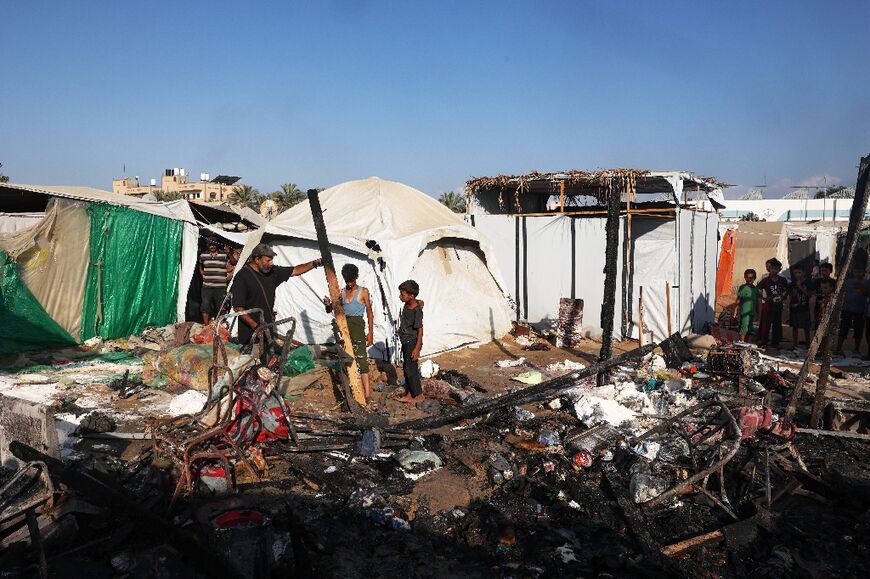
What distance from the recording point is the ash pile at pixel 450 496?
12.2 feet

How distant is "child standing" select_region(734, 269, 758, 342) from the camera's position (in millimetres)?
10727

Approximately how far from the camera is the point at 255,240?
1116 cm

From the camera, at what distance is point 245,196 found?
38000 millimetres

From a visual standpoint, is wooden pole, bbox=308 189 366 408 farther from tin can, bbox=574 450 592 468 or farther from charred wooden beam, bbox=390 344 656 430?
tin can, bbox=574 450 592 468

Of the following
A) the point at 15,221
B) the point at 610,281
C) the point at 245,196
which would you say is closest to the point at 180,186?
the point at 245,196

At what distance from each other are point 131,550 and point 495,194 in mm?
11276

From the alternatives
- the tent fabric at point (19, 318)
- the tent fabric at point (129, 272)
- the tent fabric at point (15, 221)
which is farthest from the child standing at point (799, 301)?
the tent fabric at point (15, 221)

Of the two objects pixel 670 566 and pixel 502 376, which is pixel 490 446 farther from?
pixel 502 376

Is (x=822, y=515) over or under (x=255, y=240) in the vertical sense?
under

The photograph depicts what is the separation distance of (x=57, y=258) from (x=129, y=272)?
4.06 ft

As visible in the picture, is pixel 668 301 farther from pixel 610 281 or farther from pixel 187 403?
pixel 187 403

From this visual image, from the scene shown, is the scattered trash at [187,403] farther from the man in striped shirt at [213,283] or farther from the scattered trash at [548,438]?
the man in striped shirt at [213,283]

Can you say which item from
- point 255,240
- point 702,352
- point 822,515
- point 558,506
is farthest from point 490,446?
point 255,240

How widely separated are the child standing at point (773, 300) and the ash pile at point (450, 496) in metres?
4.87
